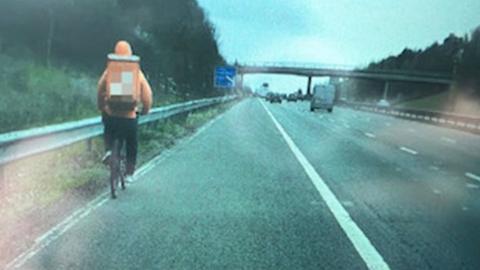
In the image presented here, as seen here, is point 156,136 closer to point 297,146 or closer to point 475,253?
point 297,146

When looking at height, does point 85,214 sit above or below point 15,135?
below

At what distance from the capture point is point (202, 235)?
7574 mm

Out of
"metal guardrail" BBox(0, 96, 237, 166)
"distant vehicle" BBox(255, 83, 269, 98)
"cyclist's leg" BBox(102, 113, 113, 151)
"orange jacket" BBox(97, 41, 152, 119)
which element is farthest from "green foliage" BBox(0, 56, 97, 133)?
"distant vehicle" BBox(255, 83, 269, 98)

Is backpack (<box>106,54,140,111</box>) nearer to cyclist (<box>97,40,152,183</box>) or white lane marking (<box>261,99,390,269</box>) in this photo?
cyclist (<box>97,40,152,183</box>)

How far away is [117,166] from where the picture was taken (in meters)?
10.1

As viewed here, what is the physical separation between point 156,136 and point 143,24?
64.0m

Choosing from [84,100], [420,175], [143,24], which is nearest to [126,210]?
[420,175]

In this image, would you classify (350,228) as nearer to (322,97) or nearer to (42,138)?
(42,138)

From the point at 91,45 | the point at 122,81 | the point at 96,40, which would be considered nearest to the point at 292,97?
the point at 96,40

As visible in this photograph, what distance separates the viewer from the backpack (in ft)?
31.7

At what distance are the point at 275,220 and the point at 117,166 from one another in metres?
2.71

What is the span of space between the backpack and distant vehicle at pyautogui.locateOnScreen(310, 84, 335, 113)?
5863 cm

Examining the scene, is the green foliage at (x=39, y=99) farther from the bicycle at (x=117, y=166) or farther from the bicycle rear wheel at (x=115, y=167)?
the bicycle rear wheel at (x=115, y=167)

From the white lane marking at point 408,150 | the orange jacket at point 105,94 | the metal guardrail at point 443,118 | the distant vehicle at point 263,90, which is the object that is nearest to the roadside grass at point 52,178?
the orange jacket at point 105,94
